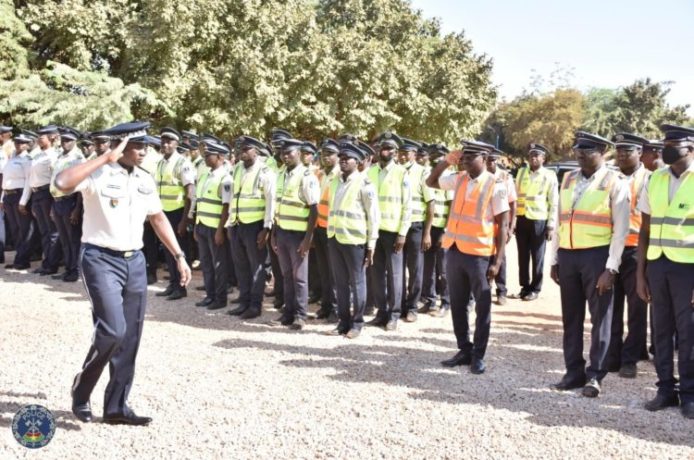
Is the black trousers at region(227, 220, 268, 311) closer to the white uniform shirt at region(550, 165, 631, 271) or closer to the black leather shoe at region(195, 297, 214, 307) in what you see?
the black leather shoe at region(195, 297, 214, 307)

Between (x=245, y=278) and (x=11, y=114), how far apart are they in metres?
15.1

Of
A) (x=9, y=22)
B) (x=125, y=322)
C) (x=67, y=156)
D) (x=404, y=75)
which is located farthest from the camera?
(x=404, y=75)

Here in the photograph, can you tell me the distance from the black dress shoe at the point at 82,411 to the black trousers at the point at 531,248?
24.5 ft

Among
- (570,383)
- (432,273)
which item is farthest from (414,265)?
(570,383)

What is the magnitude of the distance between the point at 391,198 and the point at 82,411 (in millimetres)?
4537

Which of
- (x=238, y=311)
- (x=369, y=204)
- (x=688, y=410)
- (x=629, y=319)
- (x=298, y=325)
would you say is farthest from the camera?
(x=238, y=311)

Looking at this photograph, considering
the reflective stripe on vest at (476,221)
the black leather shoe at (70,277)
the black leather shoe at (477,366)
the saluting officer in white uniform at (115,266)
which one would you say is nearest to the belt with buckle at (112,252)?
the saluting officer in white uniform at (115,266)

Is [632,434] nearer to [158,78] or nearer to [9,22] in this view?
[158,78]

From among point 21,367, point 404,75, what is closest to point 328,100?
point 404,75

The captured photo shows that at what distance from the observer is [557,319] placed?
926 centimetres

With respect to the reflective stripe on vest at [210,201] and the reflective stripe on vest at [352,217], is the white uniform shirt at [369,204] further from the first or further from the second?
the reflective stripe on vest at [210,201]

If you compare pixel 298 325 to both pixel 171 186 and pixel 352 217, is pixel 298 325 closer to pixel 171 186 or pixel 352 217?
pixel 352 217

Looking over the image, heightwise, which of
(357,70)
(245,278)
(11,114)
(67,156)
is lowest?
(245,278)

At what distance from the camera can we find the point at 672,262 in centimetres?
531
